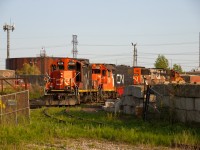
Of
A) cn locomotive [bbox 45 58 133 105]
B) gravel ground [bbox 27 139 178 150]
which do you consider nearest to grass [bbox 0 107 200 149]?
gravel ground [bbox 27 139 178 150]

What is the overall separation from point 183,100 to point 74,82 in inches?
527

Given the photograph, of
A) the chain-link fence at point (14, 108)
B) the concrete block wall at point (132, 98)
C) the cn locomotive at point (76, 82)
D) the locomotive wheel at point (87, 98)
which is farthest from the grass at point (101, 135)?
the locomotive wheel at point (87, 98)

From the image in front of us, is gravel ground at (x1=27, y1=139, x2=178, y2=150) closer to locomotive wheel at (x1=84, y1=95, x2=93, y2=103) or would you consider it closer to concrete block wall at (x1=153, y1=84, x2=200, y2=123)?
concrete block wall at (x1=153, y1=84, x2=200, y2=123)

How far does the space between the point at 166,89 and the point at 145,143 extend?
5.58 meters

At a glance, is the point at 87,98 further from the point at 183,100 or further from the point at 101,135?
the point at 101,135

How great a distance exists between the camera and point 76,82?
26.9 meters

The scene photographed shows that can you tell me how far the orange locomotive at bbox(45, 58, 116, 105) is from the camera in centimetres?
2558

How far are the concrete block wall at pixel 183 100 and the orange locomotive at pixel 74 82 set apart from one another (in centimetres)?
1123

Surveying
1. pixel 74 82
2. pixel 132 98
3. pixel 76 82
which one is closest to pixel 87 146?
pixel 132 98

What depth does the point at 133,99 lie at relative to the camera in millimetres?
18297

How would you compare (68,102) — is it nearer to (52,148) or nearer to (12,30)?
(52,148)

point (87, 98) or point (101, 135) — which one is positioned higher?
point (87, 98)

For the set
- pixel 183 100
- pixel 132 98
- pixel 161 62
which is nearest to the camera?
pixel 183 100

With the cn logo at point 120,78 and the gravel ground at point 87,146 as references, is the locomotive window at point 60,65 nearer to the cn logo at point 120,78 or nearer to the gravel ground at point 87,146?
the cn logo at point 120,78
